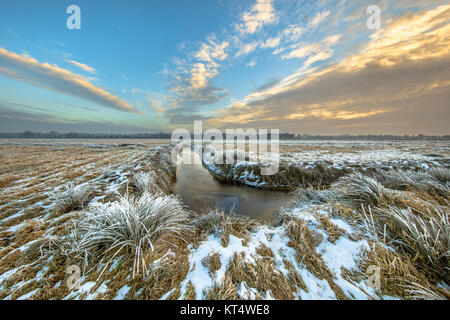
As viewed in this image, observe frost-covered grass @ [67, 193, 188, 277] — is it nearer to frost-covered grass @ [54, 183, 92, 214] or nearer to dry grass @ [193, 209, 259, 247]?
dry grass @ [193, 209, 259, 247]

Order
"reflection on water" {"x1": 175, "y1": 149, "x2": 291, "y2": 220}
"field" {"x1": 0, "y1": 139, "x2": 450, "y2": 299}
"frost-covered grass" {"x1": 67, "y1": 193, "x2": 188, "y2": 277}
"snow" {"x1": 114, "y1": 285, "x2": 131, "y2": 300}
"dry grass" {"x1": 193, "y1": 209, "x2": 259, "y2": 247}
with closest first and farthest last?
1. "snow" {"x1": 114, "y1": 285, "x2": 131, "y2": 300}
2. "field" {"x1": 0, "y1": 139, "x2": 450, "y2": 299}
3. "frost-covered grass" {"x1": 67, "y1": 193, "x2": 188, "y2": 277}
4. "dry grass" {"x1": 193, "y1": 209, "x2": 259, "y2": 247}
5. "reflection on water" {"x1": 175, "y1": 149, "x2": 291, "y2": 220}

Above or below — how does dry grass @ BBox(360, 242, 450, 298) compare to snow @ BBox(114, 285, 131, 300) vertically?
above

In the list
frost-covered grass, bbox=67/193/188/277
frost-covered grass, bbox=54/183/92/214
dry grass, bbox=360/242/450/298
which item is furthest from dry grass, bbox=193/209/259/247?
frost-covered grass, bbox=54/183/92/214

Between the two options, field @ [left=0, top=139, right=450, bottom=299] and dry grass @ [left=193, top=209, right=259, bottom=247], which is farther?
dry grass @ [left=193, top=209, right=259, bottom=247]

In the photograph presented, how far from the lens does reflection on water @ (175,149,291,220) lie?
7023 mm

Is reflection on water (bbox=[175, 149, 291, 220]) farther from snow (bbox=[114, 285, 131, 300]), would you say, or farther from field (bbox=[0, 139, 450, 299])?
snow (bbox=[114, 285, 131, 300])

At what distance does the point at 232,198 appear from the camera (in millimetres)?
8500

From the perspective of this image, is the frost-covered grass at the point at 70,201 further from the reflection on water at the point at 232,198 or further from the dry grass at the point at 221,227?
the reflection on water at the point at 232,198

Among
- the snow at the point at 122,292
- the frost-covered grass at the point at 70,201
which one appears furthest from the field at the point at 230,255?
the frost-covered grass at the point at 70,201

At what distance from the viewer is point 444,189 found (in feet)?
13.7

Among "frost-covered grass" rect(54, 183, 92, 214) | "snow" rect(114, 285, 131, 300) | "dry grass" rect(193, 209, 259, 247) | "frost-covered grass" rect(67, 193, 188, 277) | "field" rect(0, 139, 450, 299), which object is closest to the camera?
"snow" rect(114, 285, 131, 300)

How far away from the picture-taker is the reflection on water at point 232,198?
702 cm

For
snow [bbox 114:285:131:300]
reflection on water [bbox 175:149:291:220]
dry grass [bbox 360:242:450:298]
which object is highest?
dry grass [bbox 360:242:450:298]

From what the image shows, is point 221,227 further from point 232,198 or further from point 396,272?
point 232,198
